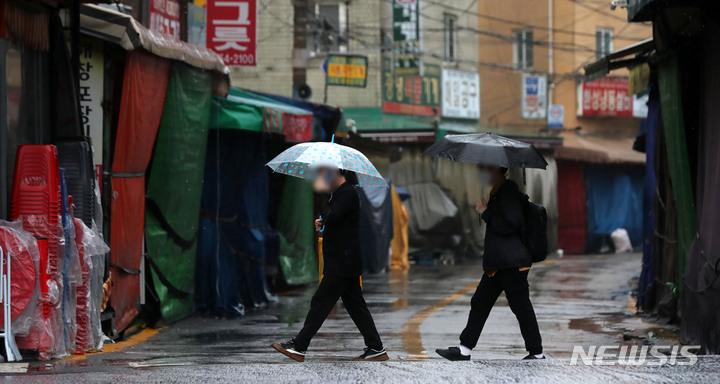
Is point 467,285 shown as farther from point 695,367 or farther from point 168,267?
point 695,367

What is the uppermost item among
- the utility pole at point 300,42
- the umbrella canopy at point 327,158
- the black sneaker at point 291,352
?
the utility pole at point 300,42

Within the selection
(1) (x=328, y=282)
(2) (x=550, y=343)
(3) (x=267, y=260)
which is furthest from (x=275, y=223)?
(1) (x=328, y=282)

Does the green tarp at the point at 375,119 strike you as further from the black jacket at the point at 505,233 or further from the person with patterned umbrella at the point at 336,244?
the black jacket at the point at 505,233

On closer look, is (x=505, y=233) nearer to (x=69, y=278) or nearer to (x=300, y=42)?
(x=69, y=278)

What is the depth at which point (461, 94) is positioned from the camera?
108 ft

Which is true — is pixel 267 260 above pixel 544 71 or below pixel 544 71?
below

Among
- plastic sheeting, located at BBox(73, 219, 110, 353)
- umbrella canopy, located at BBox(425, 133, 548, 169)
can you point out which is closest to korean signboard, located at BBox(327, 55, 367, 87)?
plastic sheeting, located at BBox(73, 219, 110, 353)

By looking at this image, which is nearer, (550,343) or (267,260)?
(550,343)

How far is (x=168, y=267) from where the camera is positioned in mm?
11477

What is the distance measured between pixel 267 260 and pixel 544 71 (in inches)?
895

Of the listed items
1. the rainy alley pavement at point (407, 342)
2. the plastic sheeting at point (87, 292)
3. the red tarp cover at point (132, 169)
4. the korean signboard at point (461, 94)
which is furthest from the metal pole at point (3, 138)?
the korean signboard at point (461, 94)

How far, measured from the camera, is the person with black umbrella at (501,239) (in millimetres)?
7785

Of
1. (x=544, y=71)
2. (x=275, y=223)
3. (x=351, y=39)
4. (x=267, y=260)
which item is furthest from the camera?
(x=544, y=71)

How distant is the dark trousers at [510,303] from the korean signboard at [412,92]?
21473 millimetres
